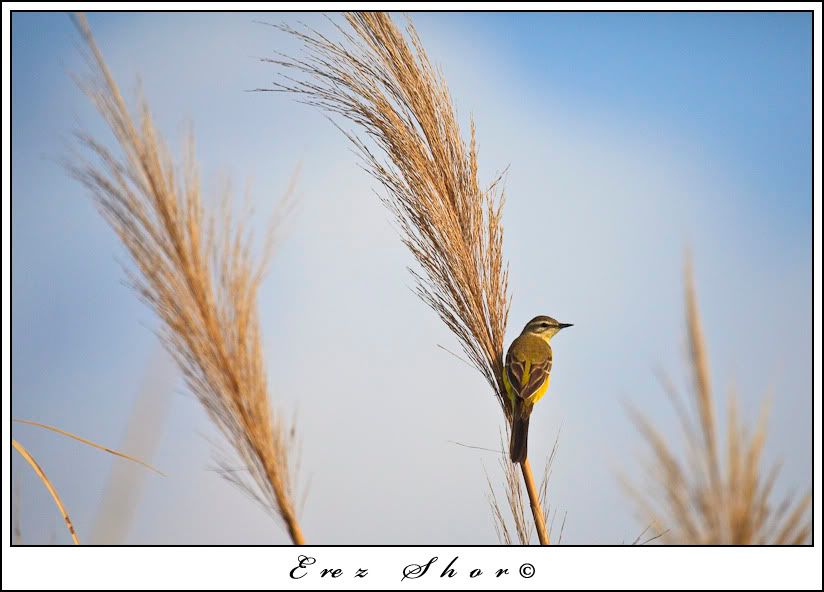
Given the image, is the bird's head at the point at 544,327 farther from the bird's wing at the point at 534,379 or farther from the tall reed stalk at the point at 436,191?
the tall reed stalk at the point at 436,191

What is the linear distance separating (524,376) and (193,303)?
0.80 meters

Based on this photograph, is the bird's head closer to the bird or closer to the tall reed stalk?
the bird

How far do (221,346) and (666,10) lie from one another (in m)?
1.63

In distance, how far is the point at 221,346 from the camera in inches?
37.9

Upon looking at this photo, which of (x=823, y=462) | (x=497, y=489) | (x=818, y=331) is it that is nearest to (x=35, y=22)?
(x=497, y=489)

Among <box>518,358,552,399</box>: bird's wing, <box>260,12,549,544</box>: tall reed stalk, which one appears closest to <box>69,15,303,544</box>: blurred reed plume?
<box>260,12,549,544</box>: tall reed stalk

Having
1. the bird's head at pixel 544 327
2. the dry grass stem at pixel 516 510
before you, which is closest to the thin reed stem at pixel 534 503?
the dry grass stem at pixel 516 510

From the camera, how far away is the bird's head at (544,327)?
5.15 feet

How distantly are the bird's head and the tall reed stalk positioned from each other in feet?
0.90

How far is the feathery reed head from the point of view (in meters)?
1.24

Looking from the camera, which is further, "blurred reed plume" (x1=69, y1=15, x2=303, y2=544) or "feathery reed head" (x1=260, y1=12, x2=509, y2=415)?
"feathery reed head" (x1=260, y1=12, x2=509, y2=415)

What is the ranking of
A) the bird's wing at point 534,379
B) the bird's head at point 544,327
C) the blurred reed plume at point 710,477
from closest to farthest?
Result: the blurred reed plume at point 710,477, the bird's wing at point 534,379, the bird's head at point 544,327

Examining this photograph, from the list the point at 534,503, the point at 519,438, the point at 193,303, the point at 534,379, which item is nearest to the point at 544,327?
the point at 534,379

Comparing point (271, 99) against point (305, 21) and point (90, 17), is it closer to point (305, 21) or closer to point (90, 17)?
point (305, 21)
